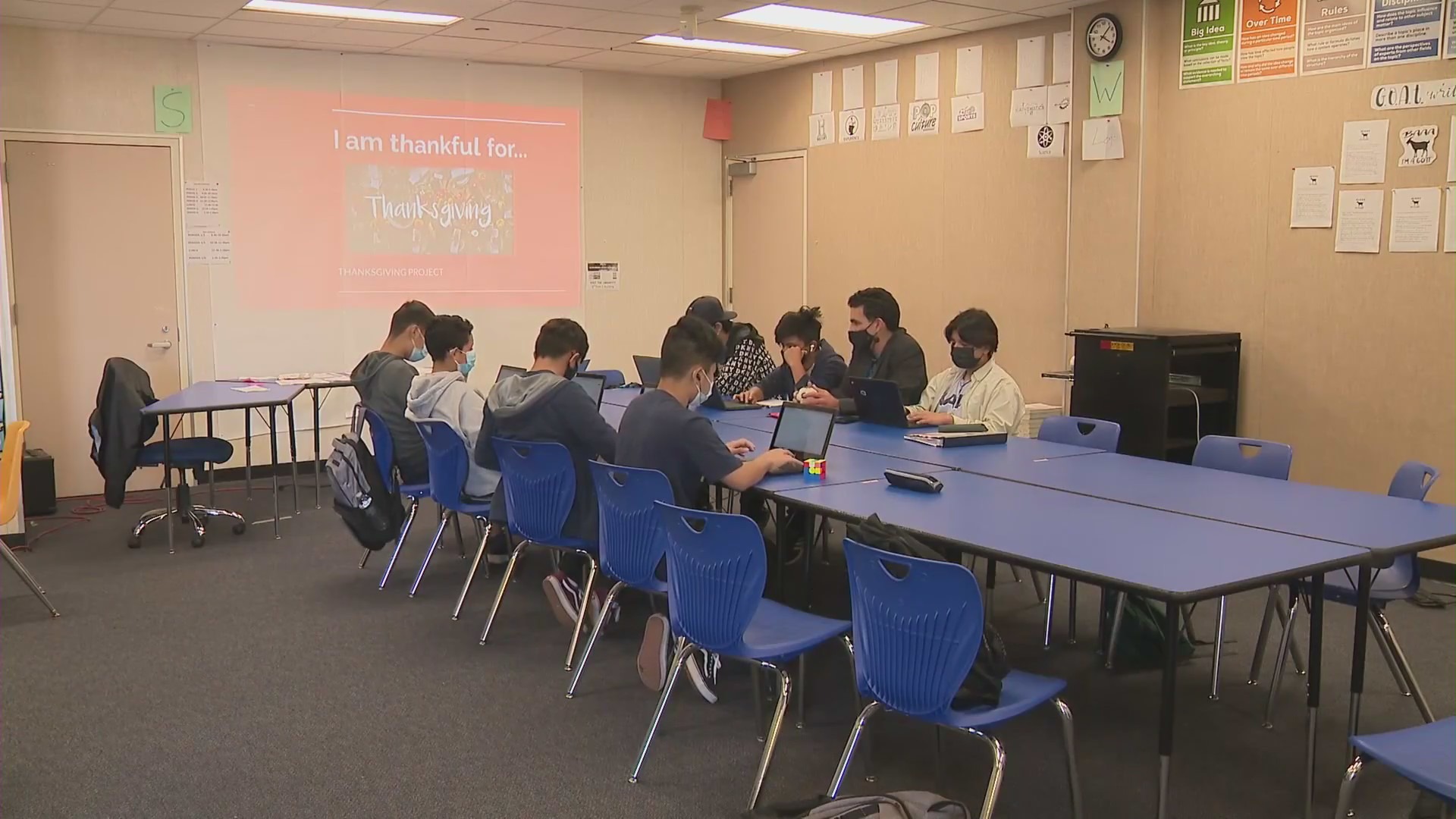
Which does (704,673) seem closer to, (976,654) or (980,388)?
(976,654)

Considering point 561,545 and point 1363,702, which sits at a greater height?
point 561,545

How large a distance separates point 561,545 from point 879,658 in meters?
1.83

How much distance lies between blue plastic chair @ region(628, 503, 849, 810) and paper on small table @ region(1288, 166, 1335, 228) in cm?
374

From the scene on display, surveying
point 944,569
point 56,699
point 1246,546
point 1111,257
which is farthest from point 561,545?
point 1111,257

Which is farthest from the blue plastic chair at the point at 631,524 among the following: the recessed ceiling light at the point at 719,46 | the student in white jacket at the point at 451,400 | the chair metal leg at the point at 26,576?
the recessed ceiling light at the point at 719,46

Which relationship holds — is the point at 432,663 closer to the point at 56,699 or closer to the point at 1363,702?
the point at 56,699

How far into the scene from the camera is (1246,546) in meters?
2.97

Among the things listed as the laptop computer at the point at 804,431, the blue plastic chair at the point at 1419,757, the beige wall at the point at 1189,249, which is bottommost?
the blue plastic chair at the point at 1419,757

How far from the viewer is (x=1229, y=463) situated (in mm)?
4242

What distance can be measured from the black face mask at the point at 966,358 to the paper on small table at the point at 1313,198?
1910 millimetres

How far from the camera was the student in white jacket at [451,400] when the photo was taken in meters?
5.05

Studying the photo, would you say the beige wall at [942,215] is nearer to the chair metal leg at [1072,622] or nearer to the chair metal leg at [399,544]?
the chair metal leg at [1072,622]

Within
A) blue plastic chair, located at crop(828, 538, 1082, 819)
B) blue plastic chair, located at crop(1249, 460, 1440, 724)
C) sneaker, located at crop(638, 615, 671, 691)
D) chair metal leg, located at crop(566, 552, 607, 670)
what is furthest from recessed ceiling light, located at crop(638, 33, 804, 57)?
blue plastic chair, located at crop(828, 538, 1082, 819)

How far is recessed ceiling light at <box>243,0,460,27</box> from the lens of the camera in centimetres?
664
